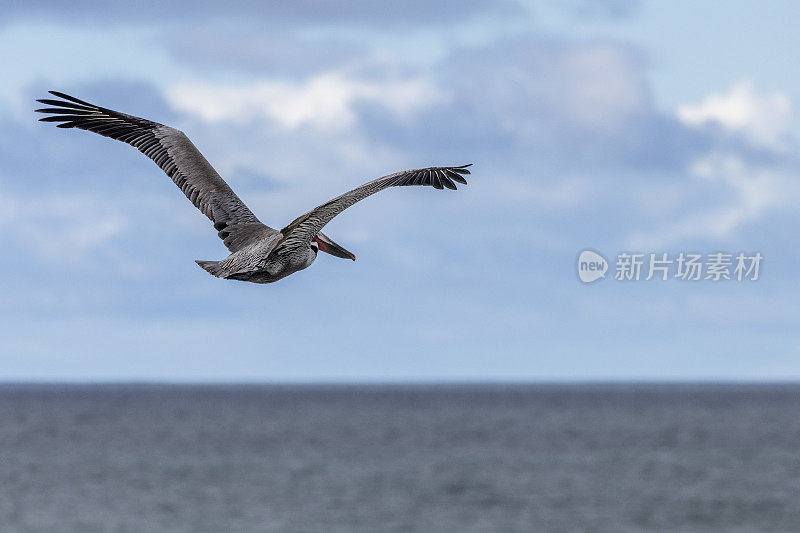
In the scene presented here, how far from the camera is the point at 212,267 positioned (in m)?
8.09

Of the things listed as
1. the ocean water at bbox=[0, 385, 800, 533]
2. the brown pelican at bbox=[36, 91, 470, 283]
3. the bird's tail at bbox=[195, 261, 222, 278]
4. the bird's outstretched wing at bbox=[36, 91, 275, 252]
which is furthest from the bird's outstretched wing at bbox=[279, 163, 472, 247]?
the ocean water at bbox=[0, 385, 800, 533]

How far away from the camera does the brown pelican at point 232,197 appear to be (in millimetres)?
7293

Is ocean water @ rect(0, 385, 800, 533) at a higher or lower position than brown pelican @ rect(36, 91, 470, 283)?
lower

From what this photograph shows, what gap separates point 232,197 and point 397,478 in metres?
52.9

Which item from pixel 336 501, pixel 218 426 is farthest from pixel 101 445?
pixel 336 501

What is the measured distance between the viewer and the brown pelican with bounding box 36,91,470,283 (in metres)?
7.29

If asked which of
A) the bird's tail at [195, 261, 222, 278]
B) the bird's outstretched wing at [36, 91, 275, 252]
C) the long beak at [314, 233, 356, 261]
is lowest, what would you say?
the bird's tail at [195, 261, 222, 278]

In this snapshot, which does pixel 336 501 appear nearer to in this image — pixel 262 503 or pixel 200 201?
pixel 262 503

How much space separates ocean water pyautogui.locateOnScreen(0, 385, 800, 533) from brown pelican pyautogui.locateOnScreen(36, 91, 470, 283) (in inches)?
1394

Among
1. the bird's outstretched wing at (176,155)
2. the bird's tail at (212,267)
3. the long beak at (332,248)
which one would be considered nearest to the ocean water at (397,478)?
the bird's outstretched wing at (176,155)

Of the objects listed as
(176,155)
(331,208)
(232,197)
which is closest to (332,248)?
(331,208)

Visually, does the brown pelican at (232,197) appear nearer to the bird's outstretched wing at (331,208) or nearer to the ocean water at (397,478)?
the bird's outstretched wing at (331,208)

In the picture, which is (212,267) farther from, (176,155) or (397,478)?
(397,478)

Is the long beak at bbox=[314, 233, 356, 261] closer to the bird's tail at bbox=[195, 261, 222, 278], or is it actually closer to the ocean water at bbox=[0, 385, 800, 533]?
the bird's tail at bbox=[195, 261, 222, 278]
